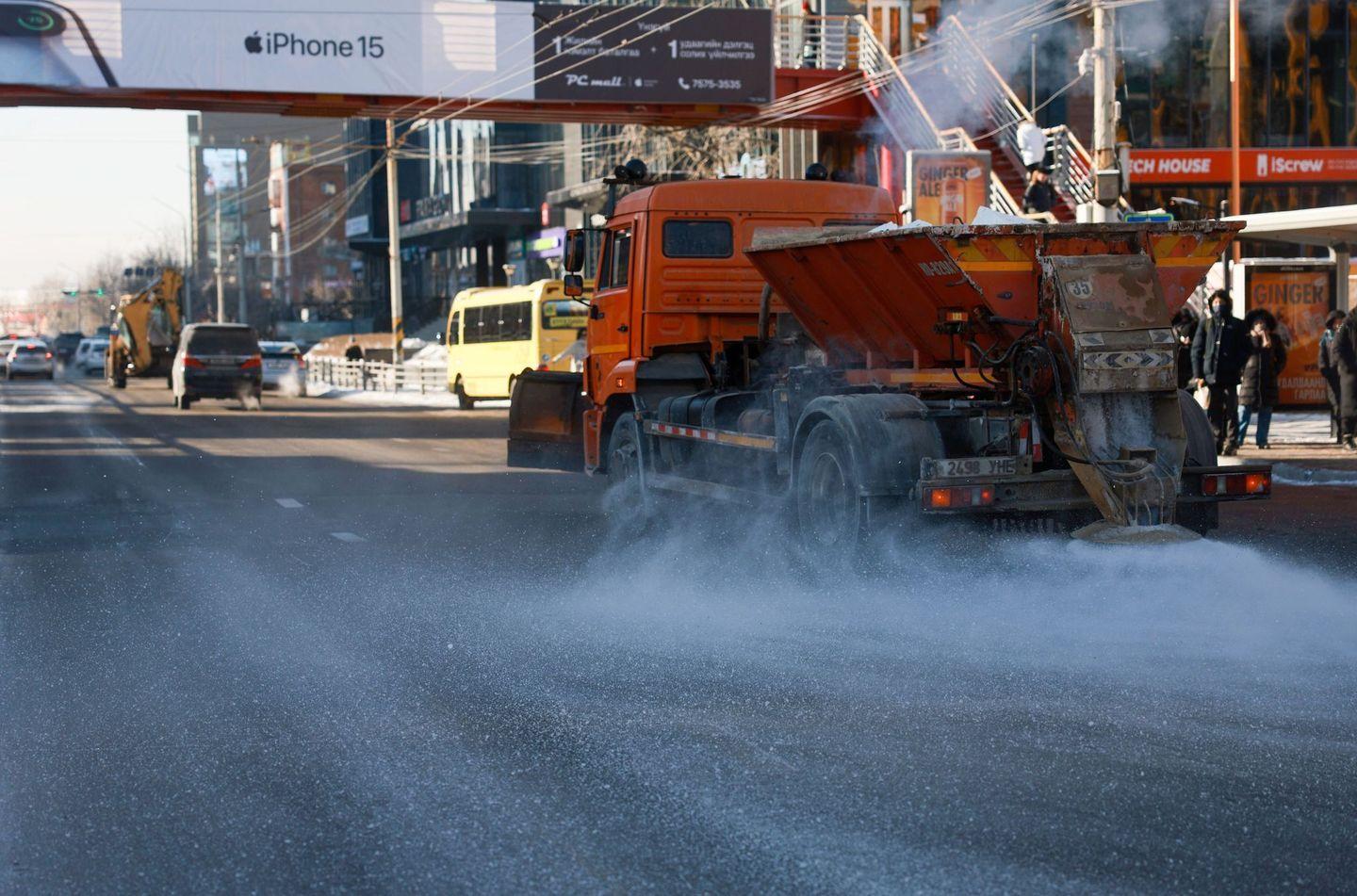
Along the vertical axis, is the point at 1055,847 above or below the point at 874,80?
below

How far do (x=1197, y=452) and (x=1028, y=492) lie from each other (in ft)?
4.05

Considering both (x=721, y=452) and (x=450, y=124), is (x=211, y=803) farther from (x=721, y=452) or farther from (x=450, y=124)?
(x=450, y=124)

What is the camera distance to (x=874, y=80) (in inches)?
1323

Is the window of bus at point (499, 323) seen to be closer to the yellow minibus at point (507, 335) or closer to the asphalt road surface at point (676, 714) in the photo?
the yellow minibus at point (507, 335)

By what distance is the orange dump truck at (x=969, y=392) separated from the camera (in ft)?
31.5

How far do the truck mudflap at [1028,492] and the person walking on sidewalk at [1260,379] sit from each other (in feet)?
32.8

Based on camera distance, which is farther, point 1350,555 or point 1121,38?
point 1121,38

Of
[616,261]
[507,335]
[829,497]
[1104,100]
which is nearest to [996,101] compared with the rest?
[1104,100]

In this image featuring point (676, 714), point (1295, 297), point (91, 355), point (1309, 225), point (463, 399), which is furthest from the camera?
point (91, 355)

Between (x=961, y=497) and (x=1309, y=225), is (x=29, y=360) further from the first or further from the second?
(x=961, y=497)

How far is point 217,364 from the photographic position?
3797cm

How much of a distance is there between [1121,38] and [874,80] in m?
6.00

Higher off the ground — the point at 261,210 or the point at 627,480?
the point at 261,210

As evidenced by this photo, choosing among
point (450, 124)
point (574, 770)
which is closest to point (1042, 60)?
point (574, 770)
